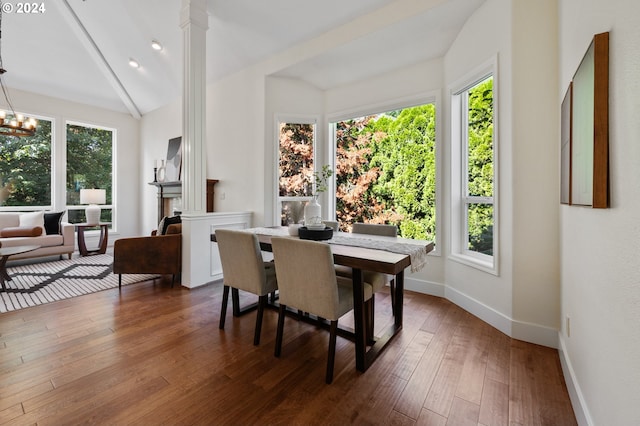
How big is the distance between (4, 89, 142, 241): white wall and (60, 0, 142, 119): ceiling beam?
0.39 meters

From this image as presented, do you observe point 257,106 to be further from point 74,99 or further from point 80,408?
point 74,99

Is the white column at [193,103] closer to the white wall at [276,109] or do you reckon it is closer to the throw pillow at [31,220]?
the white wall at [276,109]

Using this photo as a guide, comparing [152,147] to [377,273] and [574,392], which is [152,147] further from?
[574,392]

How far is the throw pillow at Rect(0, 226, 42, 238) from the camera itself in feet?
13.7

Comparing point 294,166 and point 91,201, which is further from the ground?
point 294,166

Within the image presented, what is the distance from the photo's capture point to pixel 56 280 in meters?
3.74

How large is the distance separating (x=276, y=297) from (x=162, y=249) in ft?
5.17

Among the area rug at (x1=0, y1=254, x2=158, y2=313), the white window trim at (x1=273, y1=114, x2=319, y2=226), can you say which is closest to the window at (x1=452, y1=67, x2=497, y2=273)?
the white window trim at (x1=273, y1=114, x2=319, y2=226)

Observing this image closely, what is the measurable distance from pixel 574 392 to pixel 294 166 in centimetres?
366

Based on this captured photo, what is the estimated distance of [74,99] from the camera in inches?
220

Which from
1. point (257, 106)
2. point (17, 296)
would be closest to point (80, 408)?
point (17, 296)

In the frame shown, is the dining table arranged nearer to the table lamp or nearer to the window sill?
the window sill

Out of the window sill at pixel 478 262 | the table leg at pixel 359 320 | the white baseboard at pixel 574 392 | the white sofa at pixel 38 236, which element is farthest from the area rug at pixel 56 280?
the white baseboard at pixel 574 392

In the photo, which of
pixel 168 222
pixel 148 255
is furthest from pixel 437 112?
pixel 148 255
